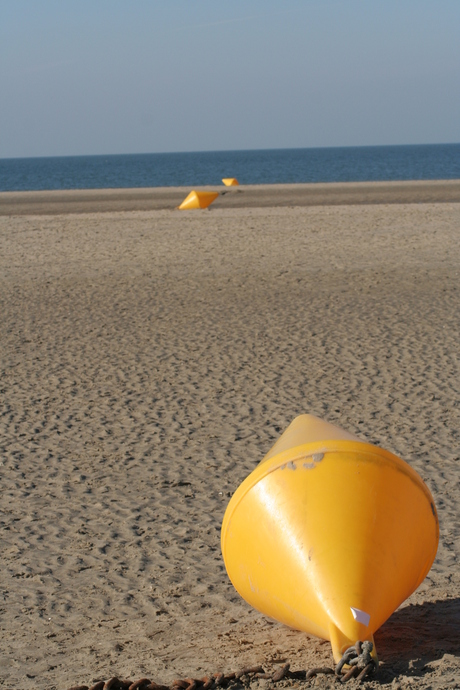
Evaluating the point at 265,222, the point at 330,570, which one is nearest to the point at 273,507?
the point at 330,570

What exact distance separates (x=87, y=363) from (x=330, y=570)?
14.7 ft

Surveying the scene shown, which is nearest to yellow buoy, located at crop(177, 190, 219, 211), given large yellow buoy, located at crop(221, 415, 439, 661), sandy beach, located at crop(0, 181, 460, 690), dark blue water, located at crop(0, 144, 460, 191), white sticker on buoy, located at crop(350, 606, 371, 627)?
sandy beach, located at crop(0, 181, 460, 690)

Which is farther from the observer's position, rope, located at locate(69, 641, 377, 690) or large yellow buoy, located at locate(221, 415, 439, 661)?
large yellow buoy, located at locate(221, 415, 439, 661)

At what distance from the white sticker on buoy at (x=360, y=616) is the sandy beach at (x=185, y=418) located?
174 mm

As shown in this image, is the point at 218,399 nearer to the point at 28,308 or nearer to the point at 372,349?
the point at 372,349

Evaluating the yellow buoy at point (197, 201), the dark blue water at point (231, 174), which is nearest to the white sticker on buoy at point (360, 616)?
the yellow buoy at point (197, 201)

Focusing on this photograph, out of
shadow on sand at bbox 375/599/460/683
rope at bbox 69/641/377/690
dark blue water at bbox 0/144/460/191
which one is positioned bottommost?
shadow on sand at bbox 375/599/460/683

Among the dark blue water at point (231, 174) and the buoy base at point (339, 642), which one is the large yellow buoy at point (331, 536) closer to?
the buoy base at point (339, 642)

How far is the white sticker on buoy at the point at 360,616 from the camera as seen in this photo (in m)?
2.42

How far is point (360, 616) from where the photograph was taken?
243 centimetres

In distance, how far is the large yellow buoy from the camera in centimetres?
246

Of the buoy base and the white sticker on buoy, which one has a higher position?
the white sticker on buoy

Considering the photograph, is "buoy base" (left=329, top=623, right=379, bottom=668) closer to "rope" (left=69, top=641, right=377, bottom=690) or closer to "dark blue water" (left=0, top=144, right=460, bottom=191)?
"rope" (left=69, top=641, right=377, bottom=690)

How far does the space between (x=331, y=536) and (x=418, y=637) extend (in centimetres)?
60
